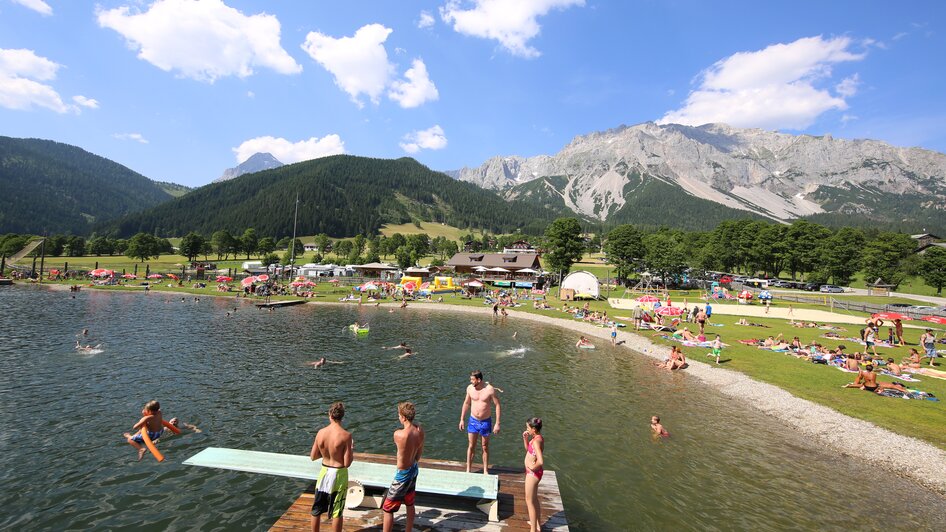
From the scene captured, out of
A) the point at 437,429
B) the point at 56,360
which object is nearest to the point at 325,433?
the point at 437,429

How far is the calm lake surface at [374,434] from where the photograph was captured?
32.5 ft

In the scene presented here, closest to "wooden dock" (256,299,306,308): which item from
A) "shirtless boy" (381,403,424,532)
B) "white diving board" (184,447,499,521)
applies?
"white diving board" (184,447,499,521)

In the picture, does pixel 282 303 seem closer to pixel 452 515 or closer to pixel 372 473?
pixel 372 473

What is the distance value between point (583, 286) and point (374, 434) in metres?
52.5

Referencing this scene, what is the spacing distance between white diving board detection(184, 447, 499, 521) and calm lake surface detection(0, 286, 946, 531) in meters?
0.93

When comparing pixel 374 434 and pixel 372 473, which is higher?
pixel 372 473

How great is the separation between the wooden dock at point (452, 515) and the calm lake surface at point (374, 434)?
62.6 inches

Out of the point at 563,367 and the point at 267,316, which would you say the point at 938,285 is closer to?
the point at 563,367

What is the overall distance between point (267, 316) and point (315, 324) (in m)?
7.51

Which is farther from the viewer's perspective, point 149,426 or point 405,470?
point 149,426

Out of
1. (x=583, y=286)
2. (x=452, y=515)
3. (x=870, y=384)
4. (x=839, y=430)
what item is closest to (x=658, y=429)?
(x=839, y=430)

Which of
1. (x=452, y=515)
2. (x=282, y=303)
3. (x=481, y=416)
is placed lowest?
(x=282, y=303)

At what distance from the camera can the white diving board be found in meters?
8.47

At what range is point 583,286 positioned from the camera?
62031mm
